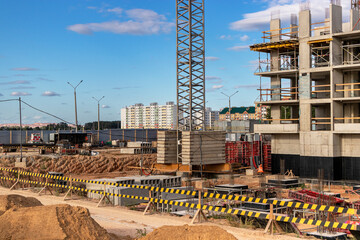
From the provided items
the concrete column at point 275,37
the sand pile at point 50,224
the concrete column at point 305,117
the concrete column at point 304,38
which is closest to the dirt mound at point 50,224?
the sand pile at point 50,224

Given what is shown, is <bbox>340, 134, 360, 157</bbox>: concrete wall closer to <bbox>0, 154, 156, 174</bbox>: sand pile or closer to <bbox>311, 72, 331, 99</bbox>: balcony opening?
<bbox>311, 72, 331, 99</bbox>: balcony opening

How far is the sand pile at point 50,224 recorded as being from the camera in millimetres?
9906

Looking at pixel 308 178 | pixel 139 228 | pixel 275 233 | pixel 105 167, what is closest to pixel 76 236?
pixel 139 228

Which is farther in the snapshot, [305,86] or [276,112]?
[276,112]

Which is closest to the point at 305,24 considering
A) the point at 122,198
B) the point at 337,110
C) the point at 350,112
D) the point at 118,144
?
the point at 337,110

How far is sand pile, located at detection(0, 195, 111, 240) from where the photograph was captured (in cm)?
991

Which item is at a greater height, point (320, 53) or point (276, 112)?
point (320, 53)

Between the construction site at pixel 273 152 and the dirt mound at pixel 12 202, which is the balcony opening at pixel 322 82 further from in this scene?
the dirt mound at pixel 12 202

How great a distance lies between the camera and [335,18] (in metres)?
32.8

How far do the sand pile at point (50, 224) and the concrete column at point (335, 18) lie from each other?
26.8 m

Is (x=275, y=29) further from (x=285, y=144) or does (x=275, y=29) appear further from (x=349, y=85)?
(x=285, y=144)

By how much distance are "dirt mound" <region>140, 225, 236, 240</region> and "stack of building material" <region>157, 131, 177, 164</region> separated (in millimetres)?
26259

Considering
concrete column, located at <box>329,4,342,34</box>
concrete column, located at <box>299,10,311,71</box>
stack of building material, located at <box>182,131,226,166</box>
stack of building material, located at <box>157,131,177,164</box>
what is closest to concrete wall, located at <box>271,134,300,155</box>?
stack of building material, located at <box>182,131,226,166</box>

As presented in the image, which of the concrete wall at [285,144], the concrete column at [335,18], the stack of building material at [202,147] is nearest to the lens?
the concrete column at [335,18]
